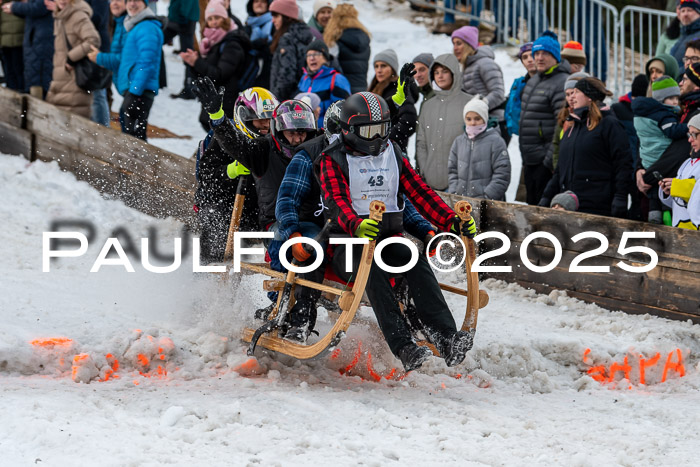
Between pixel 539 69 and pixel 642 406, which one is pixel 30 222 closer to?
pixel 539 69

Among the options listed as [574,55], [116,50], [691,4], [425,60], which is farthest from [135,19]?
[691,4]

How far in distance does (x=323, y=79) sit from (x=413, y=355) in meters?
4.37

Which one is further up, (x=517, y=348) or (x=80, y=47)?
(x=80, y=47)

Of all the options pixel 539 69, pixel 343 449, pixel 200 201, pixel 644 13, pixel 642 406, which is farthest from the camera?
pixel 644 13

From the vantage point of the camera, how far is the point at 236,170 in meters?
7.04

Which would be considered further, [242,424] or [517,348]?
[517,348]

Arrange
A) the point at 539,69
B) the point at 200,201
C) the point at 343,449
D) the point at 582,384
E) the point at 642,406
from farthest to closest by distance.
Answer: the point at 539,69 → the point at 200,201 → the point at 582,384 → the point at 642,406 → the point at 343,449

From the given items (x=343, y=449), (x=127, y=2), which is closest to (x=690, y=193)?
(x=343, y=449)

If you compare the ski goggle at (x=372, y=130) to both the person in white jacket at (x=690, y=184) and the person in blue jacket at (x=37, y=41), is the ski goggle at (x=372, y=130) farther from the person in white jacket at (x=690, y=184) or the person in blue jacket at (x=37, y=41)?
the person in blue jacket at (x=37, y=41)

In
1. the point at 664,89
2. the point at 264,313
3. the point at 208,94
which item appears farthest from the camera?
the point at 664,89

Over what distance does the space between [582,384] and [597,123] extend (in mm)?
2445

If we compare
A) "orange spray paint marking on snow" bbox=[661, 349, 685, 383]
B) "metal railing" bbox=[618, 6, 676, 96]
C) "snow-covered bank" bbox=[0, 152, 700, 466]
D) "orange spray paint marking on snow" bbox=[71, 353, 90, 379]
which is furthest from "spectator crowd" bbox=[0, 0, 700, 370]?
"metal railing" bbox=[618, 6, 676, 96]

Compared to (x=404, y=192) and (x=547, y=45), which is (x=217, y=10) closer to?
(x=547, y=45)

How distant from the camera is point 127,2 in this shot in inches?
392
